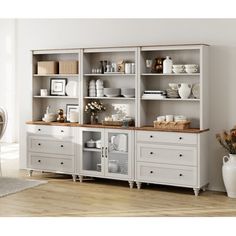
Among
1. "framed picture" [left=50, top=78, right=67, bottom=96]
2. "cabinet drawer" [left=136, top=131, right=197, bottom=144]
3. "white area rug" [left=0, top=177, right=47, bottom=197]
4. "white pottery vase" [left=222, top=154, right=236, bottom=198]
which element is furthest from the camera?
"framed picture" [left=50, top=78, right=67, bottom=96]

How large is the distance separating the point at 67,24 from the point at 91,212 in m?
2.81

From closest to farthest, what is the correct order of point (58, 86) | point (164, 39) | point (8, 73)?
point (164, 39) → point (58, 86) → point (8, 73)

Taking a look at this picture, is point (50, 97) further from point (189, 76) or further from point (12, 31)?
point (12, 31)

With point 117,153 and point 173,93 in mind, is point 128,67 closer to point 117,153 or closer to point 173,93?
point 173,93

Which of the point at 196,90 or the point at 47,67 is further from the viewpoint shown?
the point at 47,67

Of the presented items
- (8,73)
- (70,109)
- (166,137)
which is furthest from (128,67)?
(8,73)

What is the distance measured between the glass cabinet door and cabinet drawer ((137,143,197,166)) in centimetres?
60

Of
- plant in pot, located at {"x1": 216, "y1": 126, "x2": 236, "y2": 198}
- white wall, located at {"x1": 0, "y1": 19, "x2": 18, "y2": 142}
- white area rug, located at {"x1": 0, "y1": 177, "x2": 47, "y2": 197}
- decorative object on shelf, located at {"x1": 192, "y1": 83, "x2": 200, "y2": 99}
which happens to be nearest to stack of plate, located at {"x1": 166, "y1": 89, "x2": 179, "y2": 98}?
decorative object on shelf, located at {"x1": 192, "y1": 83, "x2": 200, "y2": 99}

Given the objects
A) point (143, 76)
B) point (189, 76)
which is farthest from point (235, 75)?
point (143, 76)

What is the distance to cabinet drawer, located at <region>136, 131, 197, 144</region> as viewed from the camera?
4527mm

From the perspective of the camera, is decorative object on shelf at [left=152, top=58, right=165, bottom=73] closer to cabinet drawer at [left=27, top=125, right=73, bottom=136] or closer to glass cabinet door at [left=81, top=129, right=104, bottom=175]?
glass cabinet door at [left=81, top=129, right=104, bottom=175]

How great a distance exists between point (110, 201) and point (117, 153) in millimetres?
822

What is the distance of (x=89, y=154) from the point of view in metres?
5.30
